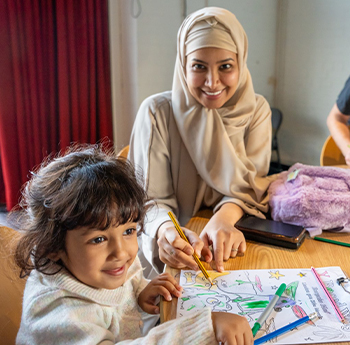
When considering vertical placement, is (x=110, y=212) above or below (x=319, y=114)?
above

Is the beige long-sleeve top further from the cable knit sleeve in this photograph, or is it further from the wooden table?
the cable knit sleeve

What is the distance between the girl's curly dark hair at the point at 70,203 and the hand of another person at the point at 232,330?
0.27 meters

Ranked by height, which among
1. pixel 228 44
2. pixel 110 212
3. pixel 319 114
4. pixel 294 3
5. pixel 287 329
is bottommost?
pixel 319 114

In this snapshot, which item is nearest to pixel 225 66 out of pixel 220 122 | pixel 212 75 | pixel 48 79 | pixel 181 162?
pixel 212 75

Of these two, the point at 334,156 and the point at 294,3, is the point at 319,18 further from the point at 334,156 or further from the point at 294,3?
the point at 334,156

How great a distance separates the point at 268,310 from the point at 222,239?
28cm

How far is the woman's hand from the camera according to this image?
3.28 ft

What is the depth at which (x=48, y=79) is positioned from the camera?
2.87 m

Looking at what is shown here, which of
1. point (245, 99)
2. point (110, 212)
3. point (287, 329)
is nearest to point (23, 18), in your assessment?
point (245, 99)

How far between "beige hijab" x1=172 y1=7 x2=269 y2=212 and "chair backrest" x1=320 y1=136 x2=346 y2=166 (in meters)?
0.64

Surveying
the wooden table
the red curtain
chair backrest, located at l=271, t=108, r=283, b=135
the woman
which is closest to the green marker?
the wooden table

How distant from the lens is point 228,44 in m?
1.32

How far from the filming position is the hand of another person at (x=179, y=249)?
38.0 inches

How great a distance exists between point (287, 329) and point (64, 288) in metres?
0.43
